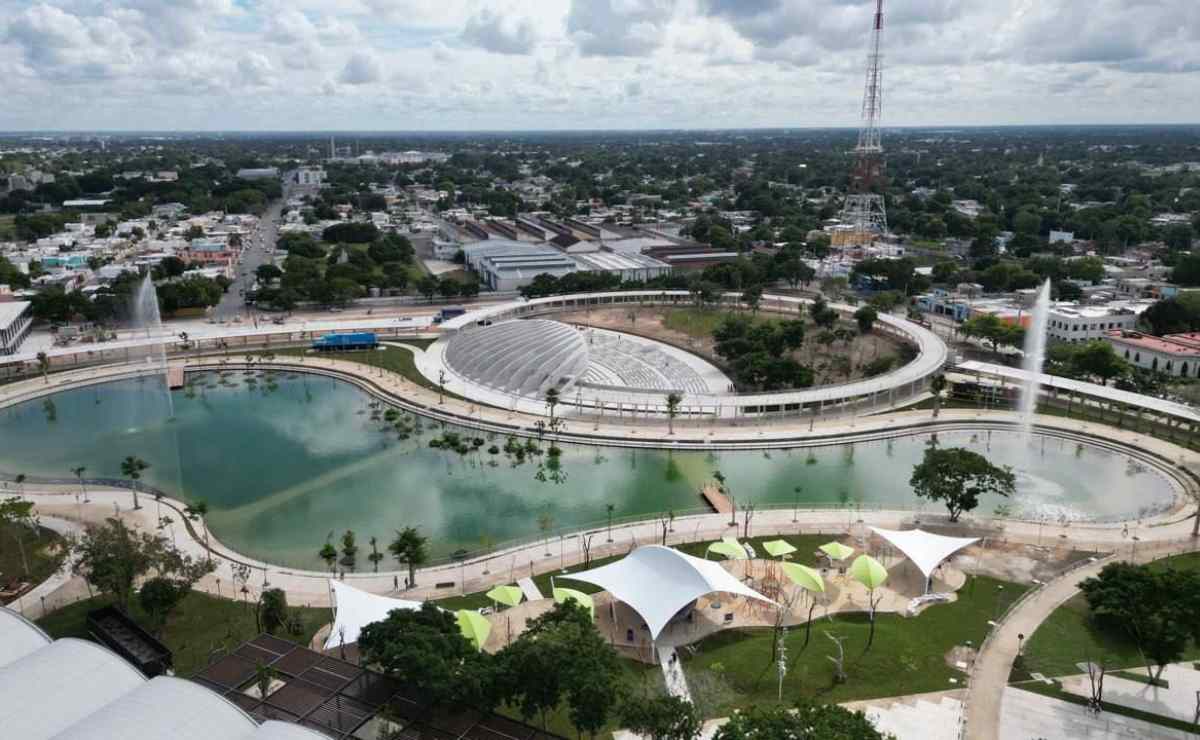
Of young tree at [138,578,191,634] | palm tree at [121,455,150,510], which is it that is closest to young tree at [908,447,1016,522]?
young tree at [138,578,191,634]

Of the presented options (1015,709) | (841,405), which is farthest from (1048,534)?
(841,405)

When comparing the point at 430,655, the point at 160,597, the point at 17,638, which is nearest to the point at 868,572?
the point at 430,655

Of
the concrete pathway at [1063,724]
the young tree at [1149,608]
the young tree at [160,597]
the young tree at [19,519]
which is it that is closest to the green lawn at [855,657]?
the concrete pathway at [1063,724]

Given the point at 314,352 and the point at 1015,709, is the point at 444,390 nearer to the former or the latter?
the point at 314,352

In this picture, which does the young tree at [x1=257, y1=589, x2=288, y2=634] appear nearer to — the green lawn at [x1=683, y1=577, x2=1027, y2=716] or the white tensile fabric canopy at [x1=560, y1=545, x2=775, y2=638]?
the white tensile fabric canopy at [x1=560, y1=545, x2=775, y2=638]

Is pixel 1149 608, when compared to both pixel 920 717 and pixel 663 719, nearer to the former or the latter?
pixel 920 717

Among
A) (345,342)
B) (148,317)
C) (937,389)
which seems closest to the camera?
(937,389)
